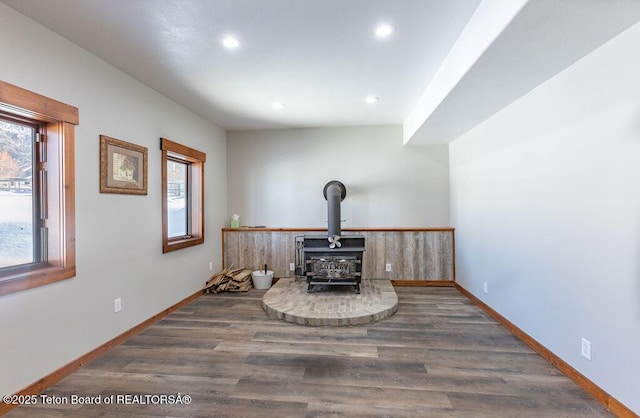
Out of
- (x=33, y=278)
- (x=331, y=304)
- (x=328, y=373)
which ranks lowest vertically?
(x=328, y=373)

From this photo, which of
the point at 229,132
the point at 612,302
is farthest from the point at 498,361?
the point at 229,132

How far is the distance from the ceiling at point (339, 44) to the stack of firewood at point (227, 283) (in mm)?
2572

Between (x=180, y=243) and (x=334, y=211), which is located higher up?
(x=334, y=211)

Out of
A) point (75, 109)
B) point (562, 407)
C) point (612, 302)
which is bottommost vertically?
point (562, 407)

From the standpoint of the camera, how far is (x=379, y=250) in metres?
4.73

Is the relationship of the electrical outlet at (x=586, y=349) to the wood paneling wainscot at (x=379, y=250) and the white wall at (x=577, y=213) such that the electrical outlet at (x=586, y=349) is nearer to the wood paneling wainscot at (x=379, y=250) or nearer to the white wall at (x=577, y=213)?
the white wall at (x=577, y=213)

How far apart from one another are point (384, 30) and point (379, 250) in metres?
3.31

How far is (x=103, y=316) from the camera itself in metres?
2.62

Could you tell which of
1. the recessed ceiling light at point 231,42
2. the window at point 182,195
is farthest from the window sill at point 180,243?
the recessed ceiling light at point 231,42

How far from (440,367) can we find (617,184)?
176 centimetres

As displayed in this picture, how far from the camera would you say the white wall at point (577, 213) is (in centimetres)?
172

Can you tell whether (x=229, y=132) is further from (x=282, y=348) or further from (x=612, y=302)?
(x=612, y=302)

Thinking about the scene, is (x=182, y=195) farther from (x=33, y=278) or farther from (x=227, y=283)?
(x=33, y=278)

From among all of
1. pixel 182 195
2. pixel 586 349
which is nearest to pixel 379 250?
pixel 586 349
